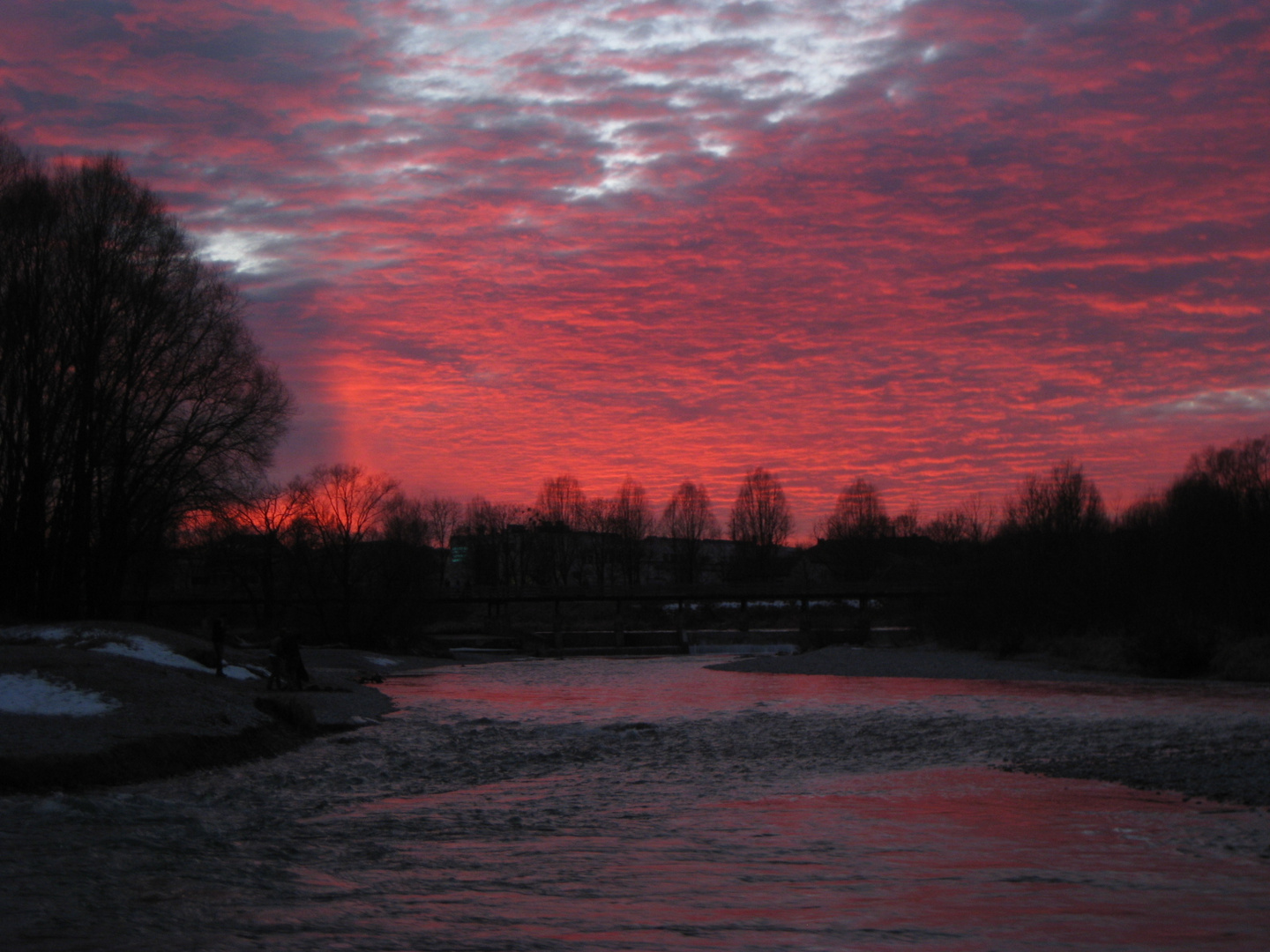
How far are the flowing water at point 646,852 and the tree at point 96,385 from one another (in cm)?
2393

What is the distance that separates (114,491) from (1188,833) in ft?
129

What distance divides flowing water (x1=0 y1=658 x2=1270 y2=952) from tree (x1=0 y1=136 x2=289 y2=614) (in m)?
23.9

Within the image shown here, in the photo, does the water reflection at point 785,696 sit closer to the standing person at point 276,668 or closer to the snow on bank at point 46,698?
the standing person at point 276,668

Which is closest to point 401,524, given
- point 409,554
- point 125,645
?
point 409,554

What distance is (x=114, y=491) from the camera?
1583 inches

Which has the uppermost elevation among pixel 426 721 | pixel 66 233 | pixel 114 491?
pixel 66 233

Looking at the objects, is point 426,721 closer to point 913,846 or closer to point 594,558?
point 913,846

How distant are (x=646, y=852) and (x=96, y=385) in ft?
122

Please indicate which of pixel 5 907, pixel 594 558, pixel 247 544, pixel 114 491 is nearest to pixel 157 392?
pixel 114 491

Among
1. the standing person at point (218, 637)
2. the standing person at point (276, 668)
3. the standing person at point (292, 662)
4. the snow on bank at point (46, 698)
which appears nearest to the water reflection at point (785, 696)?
the standing person at point (292, 662)

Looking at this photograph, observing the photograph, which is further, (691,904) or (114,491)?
(114,491)

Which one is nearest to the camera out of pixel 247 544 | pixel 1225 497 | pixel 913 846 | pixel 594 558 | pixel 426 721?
pixel 913 846

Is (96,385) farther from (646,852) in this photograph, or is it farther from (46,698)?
(646,852)

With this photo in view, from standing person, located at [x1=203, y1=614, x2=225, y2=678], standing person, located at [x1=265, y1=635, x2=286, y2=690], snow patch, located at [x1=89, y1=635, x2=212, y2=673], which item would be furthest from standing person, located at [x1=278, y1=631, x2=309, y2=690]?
snow patch, located at [x1=89, y1=635, x2=212, y2=673]
